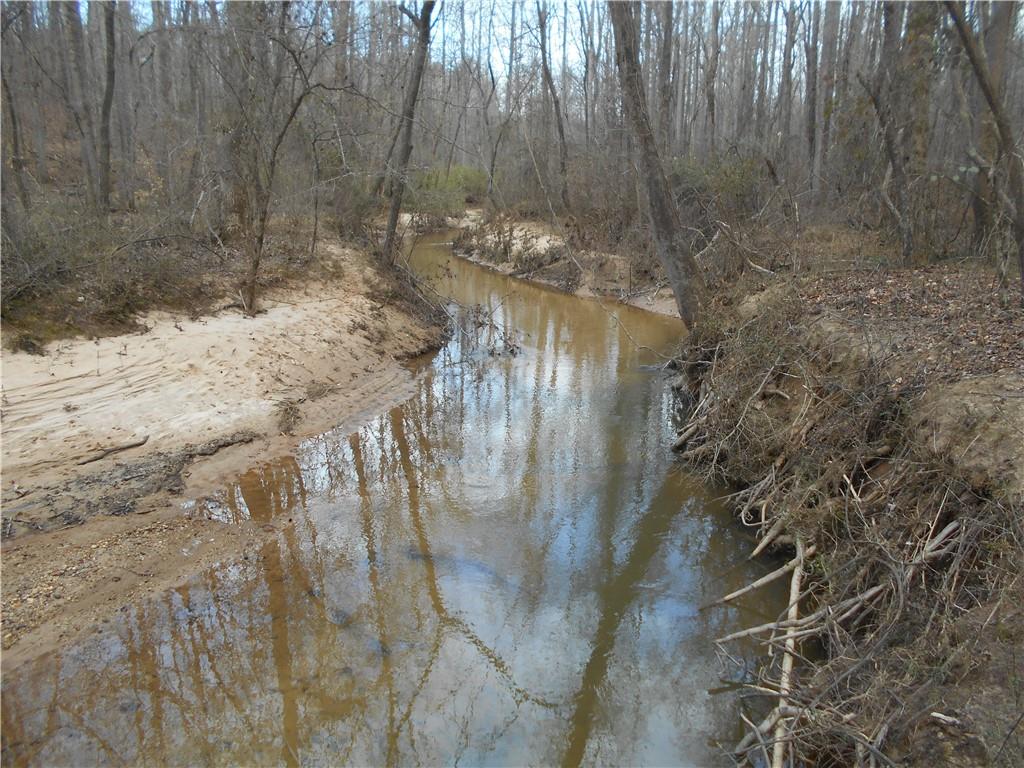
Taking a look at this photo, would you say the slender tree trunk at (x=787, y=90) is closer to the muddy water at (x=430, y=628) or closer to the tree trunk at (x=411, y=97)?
the tree trunk at (x=411, y=97)

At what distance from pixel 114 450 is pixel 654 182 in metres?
7.86

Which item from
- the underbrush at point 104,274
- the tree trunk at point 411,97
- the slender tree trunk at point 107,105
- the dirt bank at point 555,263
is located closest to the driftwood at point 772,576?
the underbrush at point 104,274

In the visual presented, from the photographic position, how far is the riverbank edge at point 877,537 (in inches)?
131

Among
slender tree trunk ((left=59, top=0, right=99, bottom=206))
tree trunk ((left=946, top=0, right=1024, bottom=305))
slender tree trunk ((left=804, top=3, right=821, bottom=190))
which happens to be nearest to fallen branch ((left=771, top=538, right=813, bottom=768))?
tree trunk ((left=946, top=0, right=1024, bottom=305))

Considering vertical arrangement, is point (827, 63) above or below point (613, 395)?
above

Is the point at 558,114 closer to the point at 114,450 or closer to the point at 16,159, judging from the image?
the point at 16,159

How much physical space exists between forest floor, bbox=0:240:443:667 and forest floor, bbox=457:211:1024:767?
473 cm

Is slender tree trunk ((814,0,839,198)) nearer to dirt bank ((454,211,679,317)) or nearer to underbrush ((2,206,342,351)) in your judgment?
dirt bank ((454,211,679,317))

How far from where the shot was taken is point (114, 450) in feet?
21.7

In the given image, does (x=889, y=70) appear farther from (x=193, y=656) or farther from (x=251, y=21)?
(x=193, y=656)

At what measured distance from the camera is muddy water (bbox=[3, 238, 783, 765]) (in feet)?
13.1

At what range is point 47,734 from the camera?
3.87m

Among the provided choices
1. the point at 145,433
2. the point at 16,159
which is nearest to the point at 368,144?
the point at 16,159

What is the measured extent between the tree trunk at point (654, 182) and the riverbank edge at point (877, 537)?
8.38 ft
